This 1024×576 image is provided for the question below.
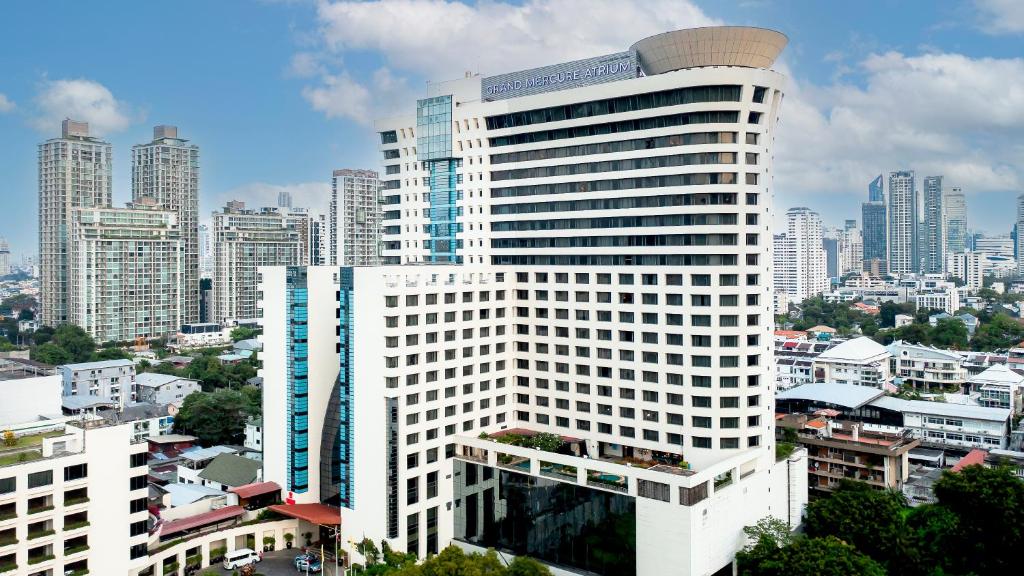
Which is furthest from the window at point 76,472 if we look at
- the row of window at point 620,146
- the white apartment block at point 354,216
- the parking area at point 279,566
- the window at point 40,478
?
the white apartment block at point 354,216

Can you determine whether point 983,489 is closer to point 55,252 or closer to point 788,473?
point 788,473

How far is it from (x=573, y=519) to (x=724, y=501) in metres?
7.01

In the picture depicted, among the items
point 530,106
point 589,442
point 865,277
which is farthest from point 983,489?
point 865,277

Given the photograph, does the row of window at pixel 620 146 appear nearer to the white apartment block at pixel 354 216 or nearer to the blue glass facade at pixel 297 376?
the blue glass facade at pixel 297 376

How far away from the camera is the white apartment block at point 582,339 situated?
3650 centimetres

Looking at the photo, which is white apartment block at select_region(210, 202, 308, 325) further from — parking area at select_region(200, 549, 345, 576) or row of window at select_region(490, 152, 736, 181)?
parking area at select_region(200, 549, 345, 576)

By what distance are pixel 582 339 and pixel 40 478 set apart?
25.3m

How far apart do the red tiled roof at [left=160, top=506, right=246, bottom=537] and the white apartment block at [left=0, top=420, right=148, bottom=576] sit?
509 cm

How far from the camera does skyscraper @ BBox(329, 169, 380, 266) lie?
117 m

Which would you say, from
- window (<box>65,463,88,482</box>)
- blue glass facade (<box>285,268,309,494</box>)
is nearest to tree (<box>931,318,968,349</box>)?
blue glass facade (<box>285,268,309,494</box>)

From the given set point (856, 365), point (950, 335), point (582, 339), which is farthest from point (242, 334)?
point (950, 335)

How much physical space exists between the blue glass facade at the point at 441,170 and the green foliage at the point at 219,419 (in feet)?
87.5

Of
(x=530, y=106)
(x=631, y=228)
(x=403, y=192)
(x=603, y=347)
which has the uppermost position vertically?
(x=530, y=106)

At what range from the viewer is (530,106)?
139 ft
